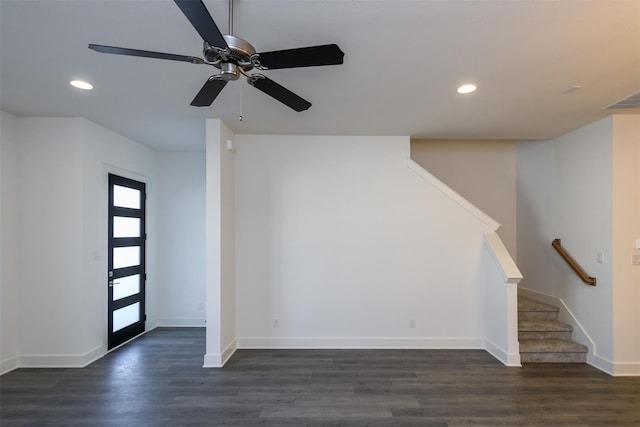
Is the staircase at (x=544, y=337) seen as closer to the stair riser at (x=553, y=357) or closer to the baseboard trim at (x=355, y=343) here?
the stair riser at (x=553, y=357)

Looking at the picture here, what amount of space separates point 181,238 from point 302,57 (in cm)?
440

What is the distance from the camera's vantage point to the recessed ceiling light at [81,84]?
2752 millimetres

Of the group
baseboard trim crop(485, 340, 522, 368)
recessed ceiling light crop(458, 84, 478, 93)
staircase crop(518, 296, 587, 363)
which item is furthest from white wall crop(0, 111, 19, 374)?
staircase crop(518, 296, 587, 363)

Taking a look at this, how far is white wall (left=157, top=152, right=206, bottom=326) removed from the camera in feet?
17.1

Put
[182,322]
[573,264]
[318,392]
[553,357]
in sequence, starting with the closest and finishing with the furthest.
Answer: [318,392] < [553,357] < [573,264] < [182,322]

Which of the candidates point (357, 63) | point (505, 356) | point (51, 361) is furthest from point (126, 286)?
point (505, 356)

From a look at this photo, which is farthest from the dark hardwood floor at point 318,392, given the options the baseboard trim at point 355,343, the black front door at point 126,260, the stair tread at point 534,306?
the stair tread at point 534,306

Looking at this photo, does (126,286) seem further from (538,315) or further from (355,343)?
(538,315)

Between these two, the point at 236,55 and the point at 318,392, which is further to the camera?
the point at 318,392

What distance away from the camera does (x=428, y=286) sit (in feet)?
14.1

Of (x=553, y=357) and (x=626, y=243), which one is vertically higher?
(x=626, y=243)

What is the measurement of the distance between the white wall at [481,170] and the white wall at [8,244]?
531 cm

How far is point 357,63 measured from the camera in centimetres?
241

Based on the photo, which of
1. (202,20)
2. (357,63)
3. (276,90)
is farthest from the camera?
(357,63)
